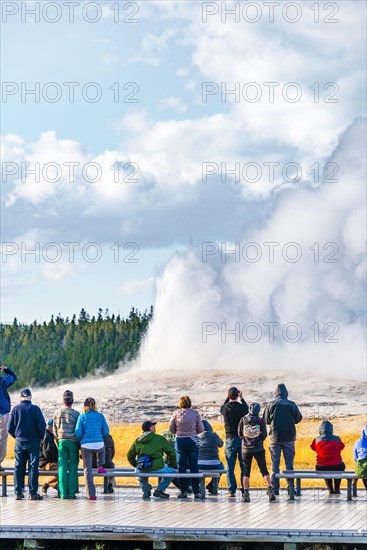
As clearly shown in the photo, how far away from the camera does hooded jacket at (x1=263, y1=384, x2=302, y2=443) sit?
22.8m

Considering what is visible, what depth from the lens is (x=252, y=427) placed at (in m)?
22.4

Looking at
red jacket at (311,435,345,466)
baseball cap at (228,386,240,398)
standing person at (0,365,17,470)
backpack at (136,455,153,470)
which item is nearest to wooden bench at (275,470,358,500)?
red jacket at (311,435,345,466)

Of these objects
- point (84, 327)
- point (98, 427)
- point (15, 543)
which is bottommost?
point (15, 543)

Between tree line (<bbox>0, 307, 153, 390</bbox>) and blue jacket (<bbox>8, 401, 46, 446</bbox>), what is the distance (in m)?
103

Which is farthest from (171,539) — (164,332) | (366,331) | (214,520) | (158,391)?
(366,331)

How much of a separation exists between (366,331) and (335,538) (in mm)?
132555

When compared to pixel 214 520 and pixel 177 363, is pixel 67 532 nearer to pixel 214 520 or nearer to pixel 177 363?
pixel 214 520

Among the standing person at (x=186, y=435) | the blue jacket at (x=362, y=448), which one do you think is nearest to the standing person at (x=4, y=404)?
the standing person at (x=186, y=435)

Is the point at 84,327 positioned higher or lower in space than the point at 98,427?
higher

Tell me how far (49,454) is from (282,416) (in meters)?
4.63

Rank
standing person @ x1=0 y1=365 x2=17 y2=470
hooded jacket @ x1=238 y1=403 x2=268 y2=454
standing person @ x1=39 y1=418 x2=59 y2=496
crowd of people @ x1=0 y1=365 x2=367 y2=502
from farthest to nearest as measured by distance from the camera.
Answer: standing person @ x1=39 y1=418 x2=59 y2=496 < standing person @ x1=0 y1=365 x2=17 y2=470 < crowd of people @ x1=0 y1=365 x2=367 y2=502 < hooded jacket @ x1=238 y1=403 x2=268 y2=454

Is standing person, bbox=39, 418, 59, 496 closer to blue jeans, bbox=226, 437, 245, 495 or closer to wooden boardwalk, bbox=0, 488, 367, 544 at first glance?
wooden boardwalk, bbox=0, 488, 367, 544

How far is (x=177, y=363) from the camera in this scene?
129 metres

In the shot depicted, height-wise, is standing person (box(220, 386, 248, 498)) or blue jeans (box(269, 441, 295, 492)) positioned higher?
standing person (box(220, 386, 248, 498))
